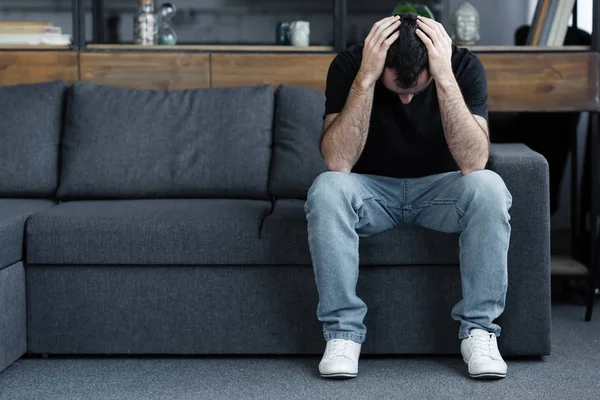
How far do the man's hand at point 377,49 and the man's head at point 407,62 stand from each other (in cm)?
1

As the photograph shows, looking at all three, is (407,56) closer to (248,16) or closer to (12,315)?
(12,315)

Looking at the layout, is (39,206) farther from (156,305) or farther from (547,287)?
(547,287)

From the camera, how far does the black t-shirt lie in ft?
8.17

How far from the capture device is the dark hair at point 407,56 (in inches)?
Result: 89.7

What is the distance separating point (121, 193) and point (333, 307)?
0.98m

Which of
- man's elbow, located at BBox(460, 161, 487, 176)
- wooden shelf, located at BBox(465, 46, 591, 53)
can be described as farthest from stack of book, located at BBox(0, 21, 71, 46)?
man's elbow, located at BBox(460, 161, 487, 176)

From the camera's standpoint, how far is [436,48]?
232 cm

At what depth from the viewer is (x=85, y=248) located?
2.50 metres

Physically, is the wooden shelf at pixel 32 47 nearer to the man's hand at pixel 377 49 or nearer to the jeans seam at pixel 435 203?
the man's hand at pixel 377 49

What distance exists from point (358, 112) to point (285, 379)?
0.74m

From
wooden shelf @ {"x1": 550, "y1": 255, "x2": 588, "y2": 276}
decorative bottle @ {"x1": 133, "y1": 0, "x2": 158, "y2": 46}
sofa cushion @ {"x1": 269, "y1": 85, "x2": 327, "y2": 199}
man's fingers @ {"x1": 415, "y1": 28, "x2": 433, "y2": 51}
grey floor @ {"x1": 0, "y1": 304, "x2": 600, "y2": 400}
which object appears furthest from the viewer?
decorative bottle @ {"x1": 133, "y1": 0, "x2": 158, "y2": 46}

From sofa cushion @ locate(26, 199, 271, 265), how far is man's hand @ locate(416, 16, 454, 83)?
2.13 ft

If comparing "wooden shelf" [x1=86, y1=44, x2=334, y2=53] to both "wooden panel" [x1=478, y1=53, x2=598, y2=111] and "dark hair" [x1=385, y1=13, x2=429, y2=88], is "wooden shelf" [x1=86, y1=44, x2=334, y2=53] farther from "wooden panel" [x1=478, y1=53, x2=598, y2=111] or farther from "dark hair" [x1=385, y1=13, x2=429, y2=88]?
"dark hair" [x1=385, y1=13, x2=429, y2=88]

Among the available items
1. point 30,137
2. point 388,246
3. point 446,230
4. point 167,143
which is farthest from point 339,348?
point 30,137
